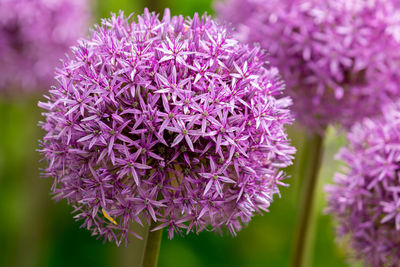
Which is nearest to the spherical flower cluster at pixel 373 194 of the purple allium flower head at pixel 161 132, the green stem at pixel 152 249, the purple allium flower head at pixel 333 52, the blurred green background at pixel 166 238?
the purple allium flower head at pixel 333 52

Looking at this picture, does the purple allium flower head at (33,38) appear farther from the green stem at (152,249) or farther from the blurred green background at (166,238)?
the green stem at (152,249)

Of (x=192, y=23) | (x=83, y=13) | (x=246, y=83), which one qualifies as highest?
(x=83, y=13)

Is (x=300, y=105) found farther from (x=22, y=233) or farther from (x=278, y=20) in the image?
(x=22, y=233)

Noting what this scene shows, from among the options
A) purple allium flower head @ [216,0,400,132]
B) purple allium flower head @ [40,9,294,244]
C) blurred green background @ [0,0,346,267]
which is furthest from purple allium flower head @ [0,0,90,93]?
purple allium flower head @ [40,9,294,244]

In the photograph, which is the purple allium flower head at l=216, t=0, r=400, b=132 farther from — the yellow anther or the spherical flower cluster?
the yellow anther

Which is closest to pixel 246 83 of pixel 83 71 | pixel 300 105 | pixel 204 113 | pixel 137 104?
pixel 204 113

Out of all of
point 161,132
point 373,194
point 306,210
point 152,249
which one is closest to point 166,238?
point 306,210

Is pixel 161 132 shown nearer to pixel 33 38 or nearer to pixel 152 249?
pixel 152 249
